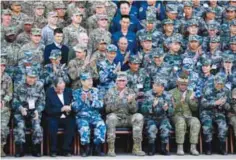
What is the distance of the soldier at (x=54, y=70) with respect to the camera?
49.7ft

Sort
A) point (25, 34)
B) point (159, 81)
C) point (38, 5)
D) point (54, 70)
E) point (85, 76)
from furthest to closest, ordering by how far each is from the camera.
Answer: point (38, 5)
point (25, 34)
point (159, 81)
point (54, 70)
point (85, 76)

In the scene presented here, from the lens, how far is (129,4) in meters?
17.4

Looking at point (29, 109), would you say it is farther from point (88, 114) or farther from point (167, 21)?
point (167, 21)

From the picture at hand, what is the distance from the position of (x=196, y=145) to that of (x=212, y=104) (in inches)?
33.0

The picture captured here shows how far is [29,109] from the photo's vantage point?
580 inches

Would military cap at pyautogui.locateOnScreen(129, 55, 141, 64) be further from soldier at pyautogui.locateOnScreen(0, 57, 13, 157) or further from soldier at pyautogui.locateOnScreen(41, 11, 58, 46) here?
soldier at pyautogui.locateOnScreen(0, 57, 13, 157)

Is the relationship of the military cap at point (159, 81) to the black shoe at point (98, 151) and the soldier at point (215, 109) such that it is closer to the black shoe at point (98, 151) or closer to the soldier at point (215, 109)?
the soldier at point (215, 109)

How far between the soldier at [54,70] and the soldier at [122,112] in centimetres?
92

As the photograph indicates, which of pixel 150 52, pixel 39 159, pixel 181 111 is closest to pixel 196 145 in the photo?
pixel 181 111

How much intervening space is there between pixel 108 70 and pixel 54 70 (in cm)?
107

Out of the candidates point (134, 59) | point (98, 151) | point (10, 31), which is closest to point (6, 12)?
point (10, 31)

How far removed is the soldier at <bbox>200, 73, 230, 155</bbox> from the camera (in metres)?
15.5

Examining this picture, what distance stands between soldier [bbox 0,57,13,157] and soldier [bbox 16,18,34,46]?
1102 millimetres

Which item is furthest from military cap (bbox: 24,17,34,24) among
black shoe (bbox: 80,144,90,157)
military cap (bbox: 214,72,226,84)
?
military cap (bbox: 214,72,226,84)
